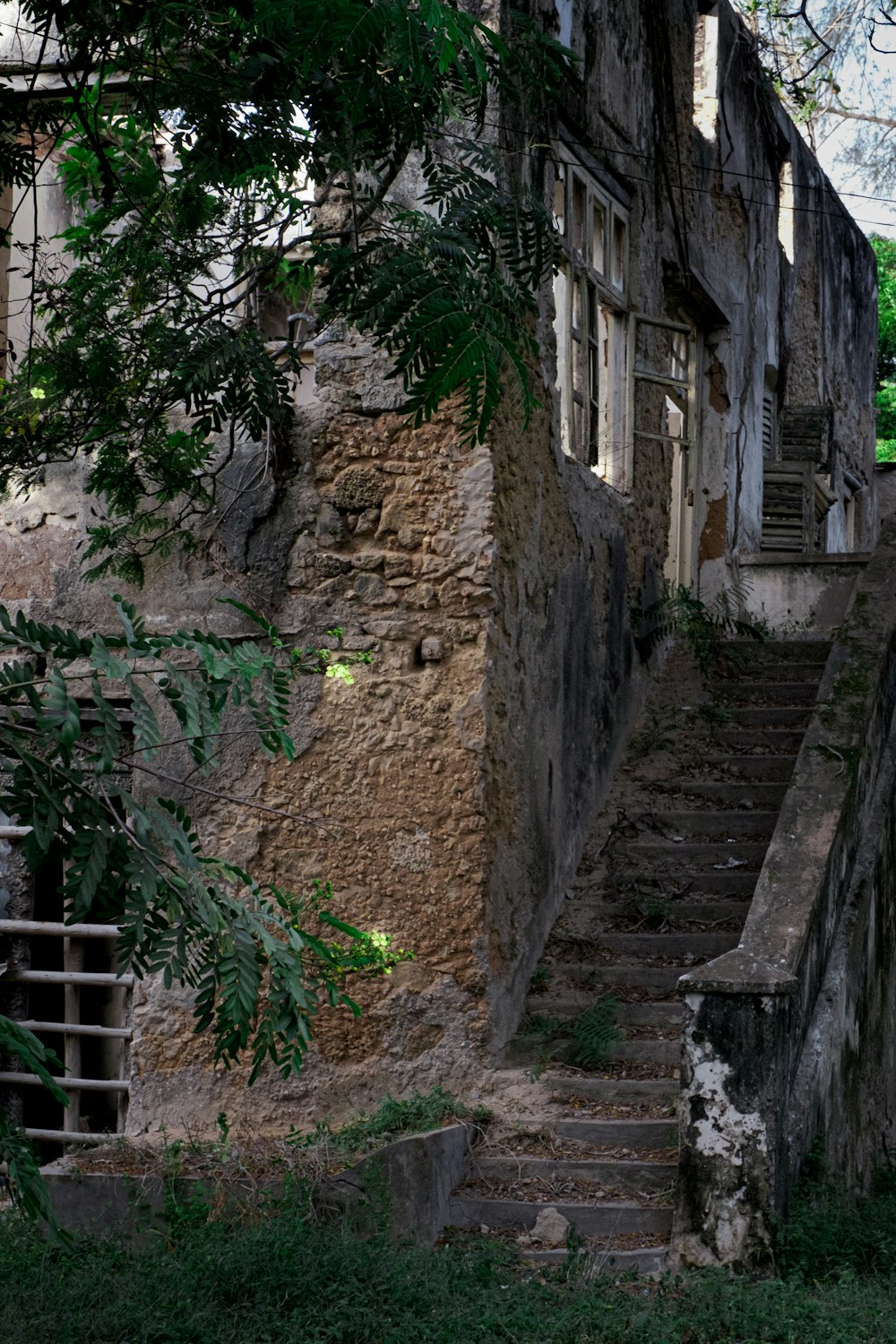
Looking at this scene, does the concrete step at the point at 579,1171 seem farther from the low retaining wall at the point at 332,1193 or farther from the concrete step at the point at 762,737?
the concrete step at the point at 762,737

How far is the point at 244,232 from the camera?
6.48 metres

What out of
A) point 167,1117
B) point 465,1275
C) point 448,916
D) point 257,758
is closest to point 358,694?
point 257,758

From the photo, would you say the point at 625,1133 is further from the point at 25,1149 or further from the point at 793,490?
the point at 793,490

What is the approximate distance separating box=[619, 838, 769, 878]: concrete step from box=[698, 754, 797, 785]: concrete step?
0.65 m

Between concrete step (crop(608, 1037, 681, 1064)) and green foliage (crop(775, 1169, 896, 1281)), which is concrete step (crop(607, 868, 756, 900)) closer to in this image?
concrete step (crop(608, 1037, 681, 1064))

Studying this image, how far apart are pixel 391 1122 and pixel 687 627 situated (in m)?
4.52

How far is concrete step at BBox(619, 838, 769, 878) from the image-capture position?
24.7 ft

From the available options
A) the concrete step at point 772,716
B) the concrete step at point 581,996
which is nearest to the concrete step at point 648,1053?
the concrete step at point 581,996

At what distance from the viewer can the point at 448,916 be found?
20.9 feet

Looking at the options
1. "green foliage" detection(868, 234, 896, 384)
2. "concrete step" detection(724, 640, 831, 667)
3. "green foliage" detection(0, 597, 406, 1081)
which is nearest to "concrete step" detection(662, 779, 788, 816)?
"concrete step" detection(724, 640, 831, 667)

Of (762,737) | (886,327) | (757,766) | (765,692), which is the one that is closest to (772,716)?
(762,737)

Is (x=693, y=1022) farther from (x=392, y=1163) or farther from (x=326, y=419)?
(x=326, y=419)

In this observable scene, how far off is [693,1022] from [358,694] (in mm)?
2105

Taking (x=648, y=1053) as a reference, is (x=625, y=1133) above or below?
below
